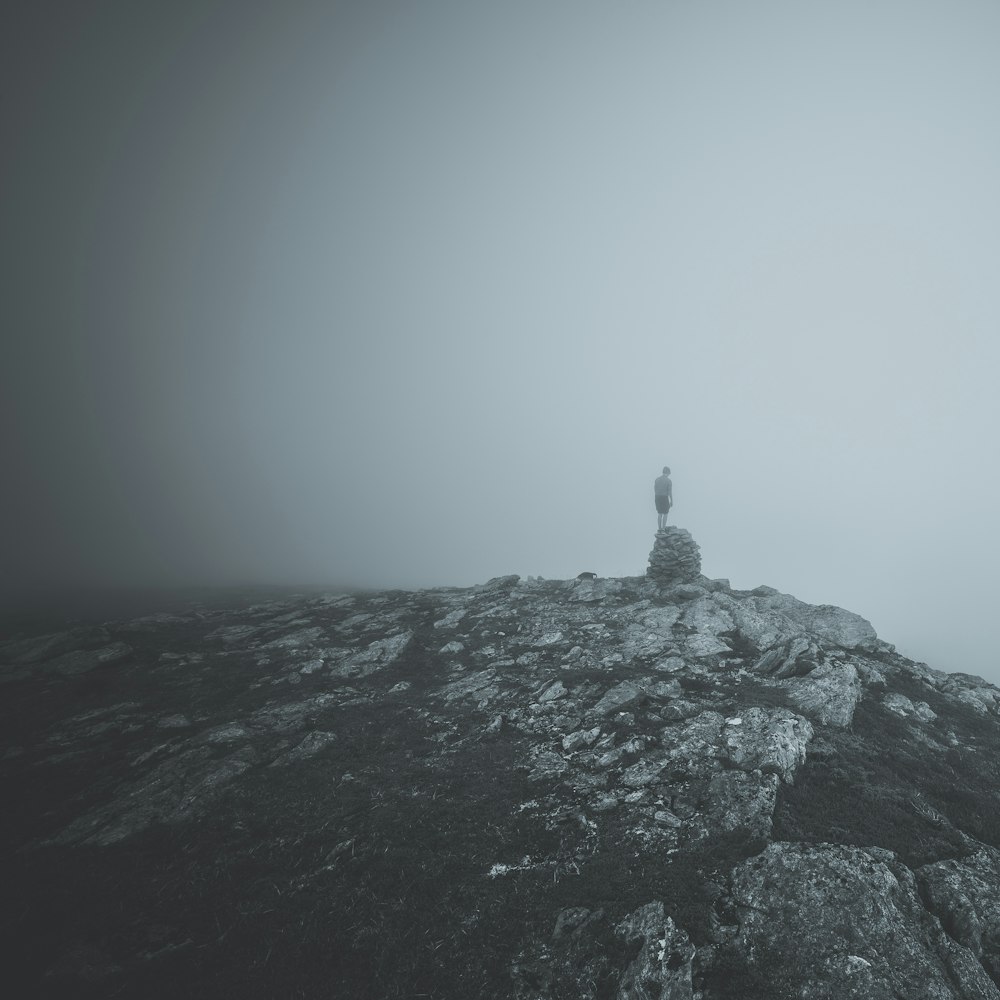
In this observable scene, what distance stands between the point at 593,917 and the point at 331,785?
1026 cm

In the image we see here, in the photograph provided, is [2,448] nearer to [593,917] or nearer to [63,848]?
[63,848]

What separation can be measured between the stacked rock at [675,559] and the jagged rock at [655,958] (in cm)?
2929

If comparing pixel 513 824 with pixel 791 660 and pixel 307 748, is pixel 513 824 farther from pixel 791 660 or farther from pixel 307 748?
pixel 791 660

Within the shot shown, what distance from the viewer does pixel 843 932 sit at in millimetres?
9570

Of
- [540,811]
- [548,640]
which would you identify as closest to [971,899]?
[540,811]

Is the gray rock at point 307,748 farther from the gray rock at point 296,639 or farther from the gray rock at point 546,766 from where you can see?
the gray rock at point 296,639

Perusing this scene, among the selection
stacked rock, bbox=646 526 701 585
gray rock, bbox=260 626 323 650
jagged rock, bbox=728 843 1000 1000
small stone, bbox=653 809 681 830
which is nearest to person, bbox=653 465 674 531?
stacked rock, bbox=646 526 701 585

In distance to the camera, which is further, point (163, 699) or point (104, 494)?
point (104, 494)

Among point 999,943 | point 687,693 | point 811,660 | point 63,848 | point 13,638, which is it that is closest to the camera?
point 999,943

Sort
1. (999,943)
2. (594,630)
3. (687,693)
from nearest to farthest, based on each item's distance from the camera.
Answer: (999,943) → (687,693) → (594,630)

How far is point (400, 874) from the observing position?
481 inches

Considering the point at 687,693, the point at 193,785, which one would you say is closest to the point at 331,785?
the point at 193,785

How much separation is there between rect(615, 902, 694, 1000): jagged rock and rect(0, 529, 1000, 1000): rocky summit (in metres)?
0.05

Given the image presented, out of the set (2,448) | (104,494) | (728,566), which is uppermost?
(2,448)
